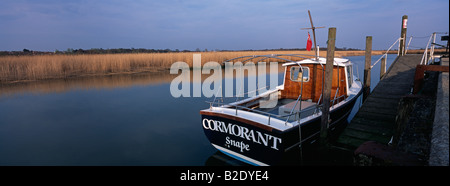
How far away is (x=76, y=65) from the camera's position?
21.7 meters

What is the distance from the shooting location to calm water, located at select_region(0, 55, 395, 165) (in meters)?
7.23

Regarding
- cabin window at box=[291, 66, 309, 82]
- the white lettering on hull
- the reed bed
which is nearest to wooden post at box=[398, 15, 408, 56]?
cabin window at box=[291, 66, 309, 82]

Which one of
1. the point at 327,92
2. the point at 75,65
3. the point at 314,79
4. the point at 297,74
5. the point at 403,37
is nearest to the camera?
the point at 327,92

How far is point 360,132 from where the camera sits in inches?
240

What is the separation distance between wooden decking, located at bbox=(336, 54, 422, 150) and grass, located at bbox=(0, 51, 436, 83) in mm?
21652

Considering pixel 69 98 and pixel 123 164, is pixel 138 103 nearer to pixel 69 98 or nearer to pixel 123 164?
pixel 69 98

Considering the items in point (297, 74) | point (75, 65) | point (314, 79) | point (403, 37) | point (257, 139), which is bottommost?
point (257, 139)

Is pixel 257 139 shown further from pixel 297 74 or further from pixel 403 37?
pixel 403 37

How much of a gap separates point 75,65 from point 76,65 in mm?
78

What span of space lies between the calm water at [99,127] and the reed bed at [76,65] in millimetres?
2417

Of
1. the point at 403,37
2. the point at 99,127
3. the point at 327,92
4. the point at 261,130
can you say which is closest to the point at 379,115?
the point at 327,92

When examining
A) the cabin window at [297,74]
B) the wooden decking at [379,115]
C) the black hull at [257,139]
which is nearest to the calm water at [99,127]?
the black hull at [257,139]
